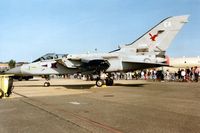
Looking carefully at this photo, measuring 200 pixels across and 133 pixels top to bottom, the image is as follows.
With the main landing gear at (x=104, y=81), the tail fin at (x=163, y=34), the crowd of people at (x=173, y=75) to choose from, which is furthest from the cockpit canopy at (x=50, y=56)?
the crowd of people at (x=173, y=75)

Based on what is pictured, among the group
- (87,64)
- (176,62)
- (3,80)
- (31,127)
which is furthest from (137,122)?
(176,62)

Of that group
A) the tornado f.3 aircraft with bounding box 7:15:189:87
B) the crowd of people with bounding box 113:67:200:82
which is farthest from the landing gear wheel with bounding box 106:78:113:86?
the crowd of people with bounding box 113:67:200:82

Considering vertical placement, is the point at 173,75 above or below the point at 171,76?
above

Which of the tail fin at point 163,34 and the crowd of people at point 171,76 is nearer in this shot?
the tail fin at point 163,34

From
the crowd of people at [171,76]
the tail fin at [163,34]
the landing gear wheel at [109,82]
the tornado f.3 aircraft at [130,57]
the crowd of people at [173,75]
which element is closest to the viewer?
the tornado f.3 aircraft at [130,57]

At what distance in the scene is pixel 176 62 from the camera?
80938 mm

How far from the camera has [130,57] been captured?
83.4ft

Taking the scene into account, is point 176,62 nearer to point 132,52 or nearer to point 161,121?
point 132,52

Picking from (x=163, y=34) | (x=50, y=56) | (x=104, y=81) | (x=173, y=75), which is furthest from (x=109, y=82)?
(x=173, y=75)

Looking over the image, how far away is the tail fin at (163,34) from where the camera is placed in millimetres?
25266

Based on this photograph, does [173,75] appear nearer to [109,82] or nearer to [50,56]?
[109,82]

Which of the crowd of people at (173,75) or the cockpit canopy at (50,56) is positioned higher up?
the cockpit canopy at (50,56)

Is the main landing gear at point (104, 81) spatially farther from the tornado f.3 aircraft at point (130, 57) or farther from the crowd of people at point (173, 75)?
the crowd of people at point (173, 75)

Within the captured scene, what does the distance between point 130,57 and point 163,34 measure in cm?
334
